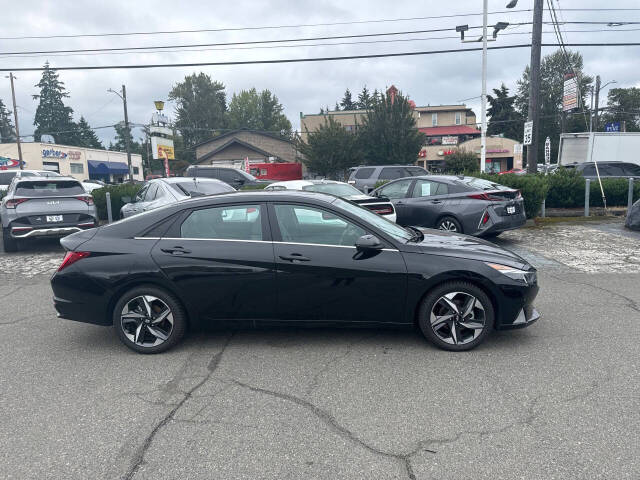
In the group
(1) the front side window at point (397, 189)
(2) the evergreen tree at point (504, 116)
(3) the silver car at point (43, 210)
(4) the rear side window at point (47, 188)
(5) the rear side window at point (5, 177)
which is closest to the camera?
(3) the silver car at point (43, 210)

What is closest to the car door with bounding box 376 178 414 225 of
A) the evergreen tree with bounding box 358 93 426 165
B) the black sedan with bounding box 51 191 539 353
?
the black sedan with bounding box 51 191 539 353

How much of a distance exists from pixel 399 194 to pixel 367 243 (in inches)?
266

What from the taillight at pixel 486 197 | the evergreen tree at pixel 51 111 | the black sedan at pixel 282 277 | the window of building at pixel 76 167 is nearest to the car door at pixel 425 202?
the taillight at pixel 486 197

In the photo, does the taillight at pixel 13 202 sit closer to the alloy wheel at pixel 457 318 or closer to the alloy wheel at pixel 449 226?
the alloy wheel at pixel 449 226

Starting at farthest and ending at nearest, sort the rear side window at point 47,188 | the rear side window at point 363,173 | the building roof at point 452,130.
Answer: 1. the building roof at point 452,130
2. the rear side window at point 363,173
3. the rear side window at point 47,188

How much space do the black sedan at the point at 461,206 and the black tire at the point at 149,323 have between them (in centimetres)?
650

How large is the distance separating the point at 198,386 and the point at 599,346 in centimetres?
359

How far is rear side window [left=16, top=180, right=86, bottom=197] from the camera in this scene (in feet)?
32.6

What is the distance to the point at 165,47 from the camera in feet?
63.0

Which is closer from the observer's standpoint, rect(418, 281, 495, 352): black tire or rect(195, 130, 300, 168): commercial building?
rect(418, 281, 495, 352): black tire

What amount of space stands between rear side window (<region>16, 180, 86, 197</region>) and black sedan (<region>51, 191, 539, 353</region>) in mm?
6601

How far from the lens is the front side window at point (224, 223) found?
441cm

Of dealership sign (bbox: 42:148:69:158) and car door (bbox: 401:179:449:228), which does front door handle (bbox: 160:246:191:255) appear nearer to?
car door (bbox: 401:179:449:228)

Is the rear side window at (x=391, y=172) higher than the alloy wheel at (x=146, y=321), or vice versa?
the rear side window at (x=391, y=172)
